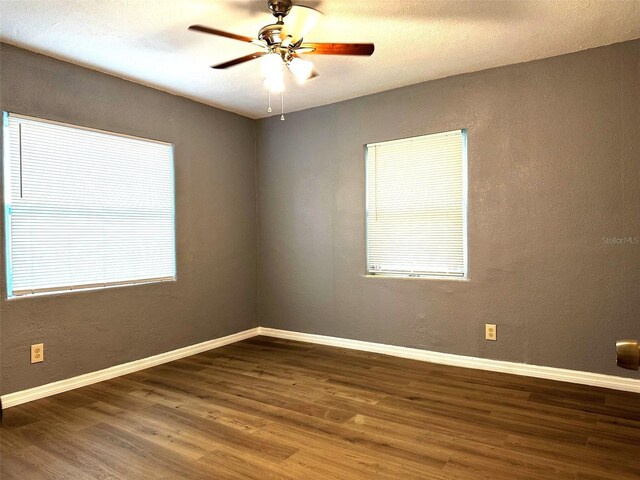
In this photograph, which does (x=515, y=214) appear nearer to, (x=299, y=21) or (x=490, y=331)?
(x=490, y=331)

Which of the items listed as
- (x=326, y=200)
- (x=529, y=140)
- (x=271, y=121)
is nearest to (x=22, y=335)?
(x=326, y=200)

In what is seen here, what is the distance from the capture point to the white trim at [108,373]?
2859mm

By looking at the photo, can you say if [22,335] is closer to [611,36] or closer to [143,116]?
[143,116]

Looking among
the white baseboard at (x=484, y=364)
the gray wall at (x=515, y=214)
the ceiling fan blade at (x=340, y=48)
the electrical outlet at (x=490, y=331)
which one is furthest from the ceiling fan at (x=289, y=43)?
the white baseboard at (x=484, y=364)

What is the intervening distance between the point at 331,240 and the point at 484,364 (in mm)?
1814

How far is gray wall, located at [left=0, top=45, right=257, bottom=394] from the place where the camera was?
2928 millimetres

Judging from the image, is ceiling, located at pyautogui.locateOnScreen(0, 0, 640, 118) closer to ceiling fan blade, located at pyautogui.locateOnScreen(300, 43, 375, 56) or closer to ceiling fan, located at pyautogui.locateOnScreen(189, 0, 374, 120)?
ceiling fan, located at pyautogui.locateOnScreen(189, 0, 374, 120)

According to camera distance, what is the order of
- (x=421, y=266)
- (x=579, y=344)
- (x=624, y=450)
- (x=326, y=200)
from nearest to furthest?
1. (x=624, y=450)
2. (x=579, y=344)
3. (x=421, y=266)
4. (x=326, y=200)

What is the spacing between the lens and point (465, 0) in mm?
2379

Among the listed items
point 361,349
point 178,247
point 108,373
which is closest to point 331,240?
point 361,349

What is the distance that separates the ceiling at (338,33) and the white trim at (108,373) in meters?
2.37

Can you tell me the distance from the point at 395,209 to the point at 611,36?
199 centimetres

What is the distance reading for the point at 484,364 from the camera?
3463 mm

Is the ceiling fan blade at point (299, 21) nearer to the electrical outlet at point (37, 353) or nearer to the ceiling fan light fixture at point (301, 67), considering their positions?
the ceiling fan light fixture at point (301, 67)
